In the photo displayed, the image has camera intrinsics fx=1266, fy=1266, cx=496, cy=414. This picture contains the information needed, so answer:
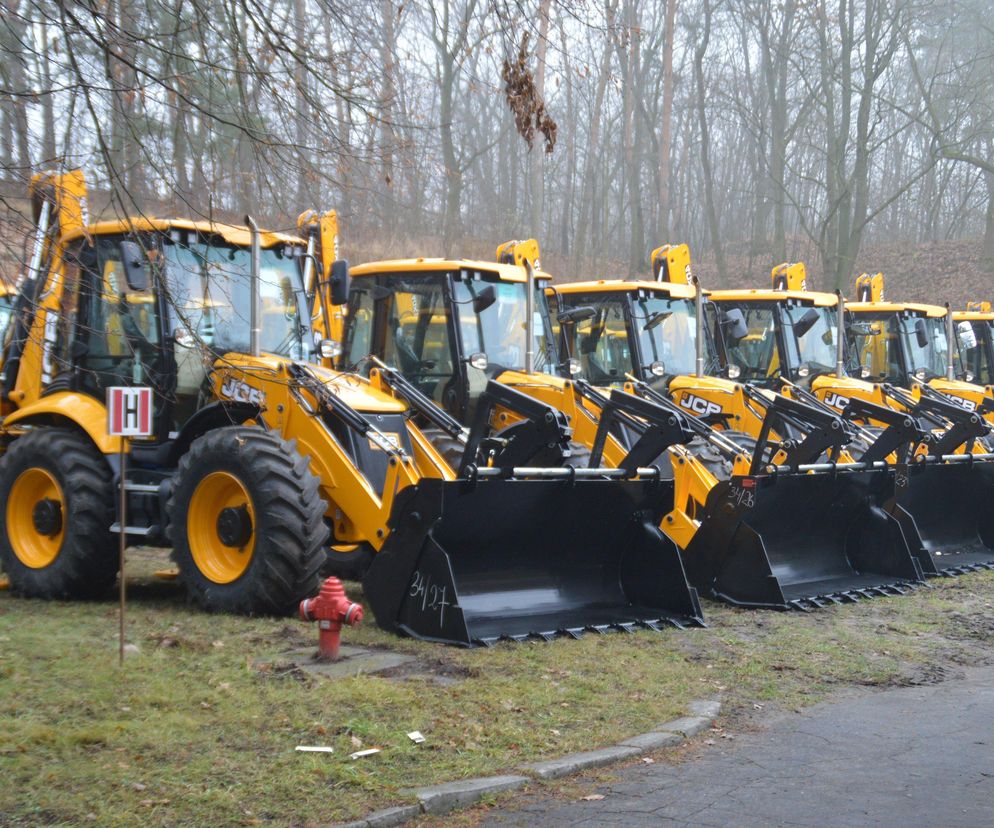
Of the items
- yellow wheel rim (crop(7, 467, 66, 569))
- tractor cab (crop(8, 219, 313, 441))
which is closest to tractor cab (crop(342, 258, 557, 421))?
tractor cab (crop(8, 219, 313, 441))

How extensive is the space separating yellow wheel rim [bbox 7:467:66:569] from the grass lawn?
1.45 ft

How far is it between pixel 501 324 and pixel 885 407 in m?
4.10

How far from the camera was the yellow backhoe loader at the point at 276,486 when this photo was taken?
8945 millimetres

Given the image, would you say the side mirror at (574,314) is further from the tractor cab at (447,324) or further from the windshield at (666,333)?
the windshield at (666,333)

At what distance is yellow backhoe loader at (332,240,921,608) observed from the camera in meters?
11.1

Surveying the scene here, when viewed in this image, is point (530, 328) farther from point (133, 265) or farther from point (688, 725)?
point (688, 725)

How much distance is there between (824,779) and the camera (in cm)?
604

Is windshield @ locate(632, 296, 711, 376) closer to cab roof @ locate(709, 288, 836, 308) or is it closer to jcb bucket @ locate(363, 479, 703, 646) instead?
cab roof @ locate(709, 288, 836, 308)

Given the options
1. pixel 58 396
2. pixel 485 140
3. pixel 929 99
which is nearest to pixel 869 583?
pixel 58 396

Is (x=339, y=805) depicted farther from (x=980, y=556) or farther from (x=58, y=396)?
(x=980, y=556)

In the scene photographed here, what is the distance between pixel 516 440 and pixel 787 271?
11892 millimetres

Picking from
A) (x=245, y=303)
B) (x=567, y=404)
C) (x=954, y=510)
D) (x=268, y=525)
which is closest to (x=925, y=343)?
(x=954, y=510)

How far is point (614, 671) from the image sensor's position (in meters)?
8.11

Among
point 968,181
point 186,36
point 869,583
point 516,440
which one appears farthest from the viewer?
point 968,181
